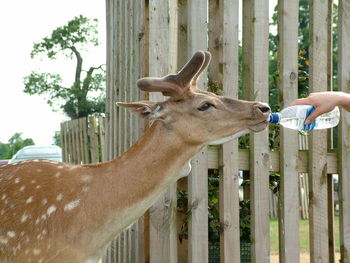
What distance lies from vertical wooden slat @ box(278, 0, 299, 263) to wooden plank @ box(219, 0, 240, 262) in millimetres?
406

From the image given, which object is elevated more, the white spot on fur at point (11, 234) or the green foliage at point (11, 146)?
the green foliage at point (11, 146)

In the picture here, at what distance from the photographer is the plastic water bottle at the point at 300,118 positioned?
4144 mm

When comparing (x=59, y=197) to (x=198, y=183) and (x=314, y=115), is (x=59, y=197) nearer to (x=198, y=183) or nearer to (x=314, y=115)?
(x=198, y=183)

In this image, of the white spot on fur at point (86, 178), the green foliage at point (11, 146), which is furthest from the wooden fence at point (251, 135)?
the green foliage at point (11, 146)

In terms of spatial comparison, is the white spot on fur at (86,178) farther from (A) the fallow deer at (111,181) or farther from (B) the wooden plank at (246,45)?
(B) the wooden plank at (246,45)

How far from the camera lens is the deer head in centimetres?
399

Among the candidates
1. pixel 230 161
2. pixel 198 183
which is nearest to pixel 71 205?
pixel 198 183

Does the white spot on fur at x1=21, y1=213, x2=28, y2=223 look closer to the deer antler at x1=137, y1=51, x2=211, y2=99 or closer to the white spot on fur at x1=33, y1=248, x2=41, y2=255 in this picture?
the white spot on fur at x1=33, y1=248, x2=41, y2=255

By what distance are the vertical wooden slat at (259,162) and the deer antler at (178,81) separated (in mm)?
1137

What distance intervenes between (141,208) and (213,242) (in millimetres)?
1481

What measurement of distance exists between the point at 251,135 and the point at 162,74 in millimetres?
835

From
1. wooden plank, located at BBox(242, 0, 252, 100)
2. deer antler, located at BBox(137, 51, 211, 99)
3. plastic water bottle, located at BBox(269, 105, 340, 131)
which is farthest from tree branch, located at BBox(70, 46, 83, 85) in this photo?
deer antler, located at BBox(137, 51, 211, 99)

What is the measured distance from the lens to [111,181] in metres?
3.92

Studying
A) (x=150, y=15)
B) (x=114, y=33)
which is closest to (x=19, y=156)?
(x=114, y=33)
